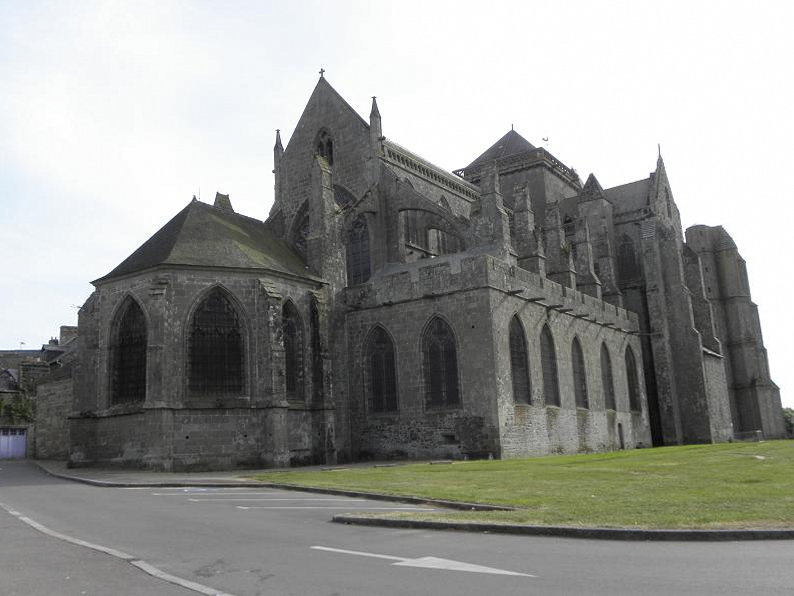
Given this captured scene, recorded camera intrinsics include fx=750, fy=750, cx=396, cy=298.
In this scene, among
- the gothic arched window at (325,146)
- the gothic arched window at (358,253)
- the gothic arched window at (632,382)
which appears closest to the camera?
the gothic arched window at (358,253)

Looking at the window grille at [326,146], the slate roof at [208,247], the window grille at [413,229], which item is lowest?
the slate roof at [208,247]

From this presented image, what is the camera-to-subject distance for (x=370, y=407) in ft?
102

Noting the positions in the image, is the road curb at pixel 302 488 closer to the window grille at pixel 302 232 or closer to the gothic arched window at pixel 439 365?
the gothic arched window at pixel 439 365

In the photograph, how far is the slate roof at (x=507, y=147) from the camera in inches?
2271

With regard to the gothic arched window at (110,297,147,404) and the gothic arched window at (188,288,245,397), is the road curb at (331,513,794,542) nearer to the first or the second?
the gothic arched window at (188,288,245,397)

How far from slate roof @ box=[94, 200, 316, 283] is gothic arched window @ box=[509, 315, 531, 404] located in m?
8.52

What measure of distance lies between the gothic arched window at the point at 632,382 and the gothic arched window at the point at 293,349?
66.4 feet

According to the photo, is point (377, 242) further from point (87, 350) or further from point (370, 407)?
point (87, 350)

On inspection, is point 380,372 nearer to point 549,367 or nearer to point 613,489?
point 549,367

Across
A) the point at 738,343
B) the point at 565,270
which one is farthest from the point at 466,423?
the point at 738,343

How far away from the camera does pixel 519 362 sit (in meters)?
30.2

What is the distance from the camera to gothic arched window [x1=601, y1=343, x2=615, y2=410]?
38.2 meters

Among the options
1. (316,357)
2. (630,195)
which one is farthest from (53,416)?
(630,195)

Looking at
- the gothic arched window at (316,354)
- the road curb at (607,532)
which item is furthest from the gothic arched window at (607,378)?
the road curb at (607,532)
